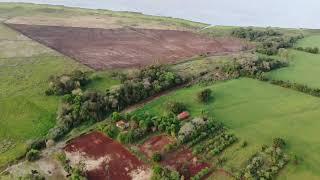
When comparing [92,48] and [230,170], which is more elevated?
[92,48]

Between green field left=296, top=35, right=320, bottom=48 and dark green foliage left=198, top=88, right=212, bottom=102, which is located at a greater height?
green field left=296, top=35, right=320, bottom=48

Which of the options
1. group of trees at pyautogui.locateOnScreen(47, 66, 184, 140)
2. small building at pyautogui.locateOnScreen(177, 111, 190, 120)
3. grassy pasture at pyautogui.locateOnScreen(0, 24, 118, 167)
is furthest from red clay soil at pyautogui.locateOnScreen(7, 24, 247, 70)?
small building at pyautogui.locateOnScreen(177, 111, 190, 120)

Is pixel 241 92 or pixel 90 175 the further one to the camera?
pixel 241 92

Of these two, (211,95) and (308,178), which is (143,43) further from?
(308,178)

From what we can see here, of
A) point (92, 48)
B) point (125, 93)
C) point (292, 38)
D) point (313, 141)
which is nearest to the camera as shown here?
point (313, 141)

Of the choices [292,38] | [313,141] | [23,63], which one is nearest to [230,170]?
[313,141]

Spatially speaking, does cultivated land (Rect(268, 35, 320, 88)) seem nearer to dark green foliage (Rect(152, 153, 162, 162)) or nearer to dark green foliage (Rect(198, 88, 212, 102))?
dark green foliage (Rect(198, 88, 212, 102))

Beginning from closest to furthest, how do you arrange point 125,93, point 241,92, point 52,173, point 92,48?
1. point 52,173
2. point 125,93
3. point 241,92
4. point 92,48

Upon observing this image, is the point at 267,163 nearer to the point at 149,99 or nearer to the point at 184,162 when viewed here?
the point at 184,162

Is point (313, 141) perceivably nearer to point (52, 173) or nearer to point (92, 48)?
point (52, 173)
